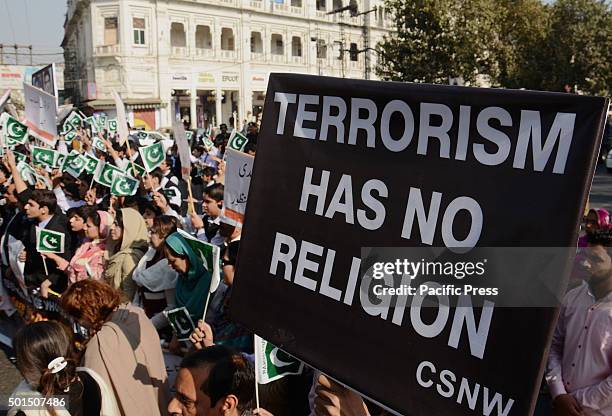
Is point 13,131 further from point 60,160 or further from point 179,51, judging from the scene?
point 179,51

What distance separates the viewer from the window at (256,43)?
46812mm

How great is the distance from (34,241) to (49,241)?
44cm

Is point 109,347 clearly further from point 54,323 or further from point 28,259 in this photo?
point 28,259

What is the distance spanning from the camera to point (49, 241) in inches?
198

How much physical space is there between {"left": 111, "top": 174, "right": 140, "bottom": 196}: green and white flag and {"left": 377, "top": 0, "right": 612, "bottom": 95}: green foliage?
2034cm

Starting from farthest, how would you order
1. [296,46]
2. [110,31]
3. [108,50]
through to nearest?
[296,46]
[110,31]
[108,50]

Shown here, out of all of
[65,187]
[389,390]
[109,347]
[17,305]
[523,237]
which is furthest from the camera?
[65,187]

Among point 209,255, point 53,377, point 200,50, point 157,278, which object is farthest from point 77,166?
point 200,50

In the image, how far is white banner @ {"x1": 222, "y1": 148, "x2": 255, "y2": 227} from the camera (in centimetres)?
456

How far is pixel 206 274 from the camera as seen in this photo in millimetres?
3557

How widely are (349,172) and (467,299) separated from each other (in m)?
0.55

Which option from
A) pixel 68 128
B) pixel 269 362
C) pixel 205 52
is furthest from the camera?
pixel 205 52

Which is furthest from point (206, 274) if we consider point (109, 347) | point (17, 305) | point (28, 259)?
point (17, 305)

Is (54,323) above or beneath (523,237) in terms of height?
beneath
